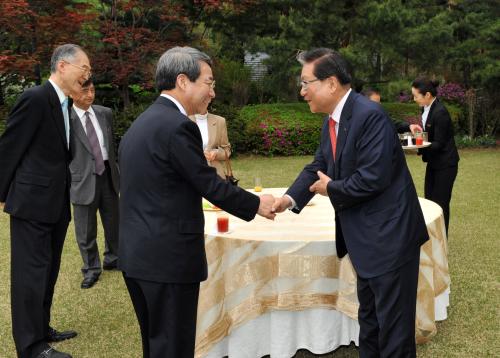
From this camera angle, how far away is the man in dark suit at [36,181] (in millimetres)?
3412

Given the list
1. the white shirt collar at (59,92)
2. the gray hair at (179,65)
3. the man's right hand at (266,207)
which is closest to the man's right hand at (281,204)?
the man's right hand at (266,207)

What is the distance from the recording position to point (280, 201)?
11.0 feet

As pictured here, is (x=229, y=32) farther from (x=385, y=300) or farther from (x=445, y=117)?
(x=385, y=300)

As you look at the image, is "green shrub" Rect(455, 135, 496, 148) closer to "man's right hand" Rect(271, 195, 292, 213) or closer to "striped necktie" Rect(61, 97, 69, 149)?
"man's right hand" Rect(271, 195, 292, 213)

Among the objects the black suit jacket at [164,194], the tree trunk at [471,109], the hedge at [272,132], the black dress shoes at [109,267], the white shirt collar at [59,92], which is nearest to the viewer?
the black suit jacket at [164,194]

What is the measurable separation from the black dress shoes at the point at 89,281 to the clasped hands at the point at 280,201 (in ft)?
8.54

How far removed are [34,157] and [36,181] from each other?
0.15 m

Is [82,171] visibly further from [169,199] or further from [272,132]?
[272,132]

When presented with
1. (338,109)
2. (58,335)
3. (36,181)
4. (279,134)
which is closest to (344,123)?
(338,109)

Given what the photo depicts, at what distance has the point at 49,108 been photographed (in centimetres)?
346

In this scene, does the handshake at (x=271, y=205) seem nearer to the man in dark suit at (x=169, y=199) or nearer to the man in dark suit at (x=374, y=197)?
the man in dark suit at (x=374, y=197)

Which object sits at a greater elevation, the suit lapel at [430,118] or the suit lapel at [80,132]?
the suit lapel at [430,118]

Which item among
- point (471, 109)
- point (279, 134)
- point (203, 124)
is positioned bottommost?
point (279, 134)

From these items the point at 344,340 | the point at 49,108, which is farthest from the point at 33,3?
the point at 344,340
